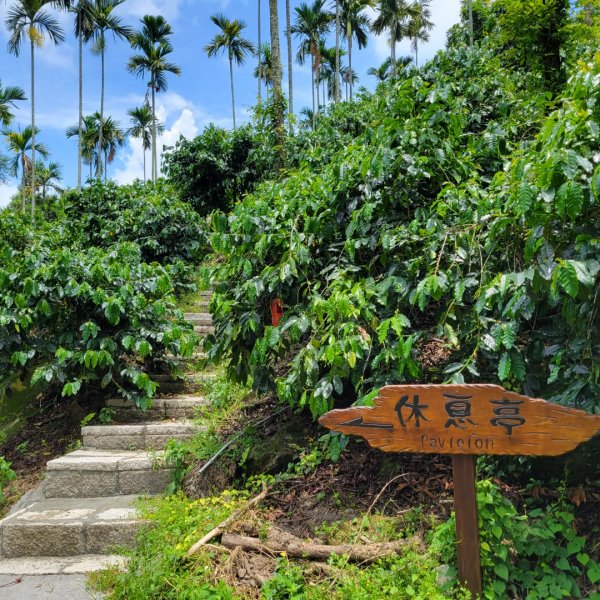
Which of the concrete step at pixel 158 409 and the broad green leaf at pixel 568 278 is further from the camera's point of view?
the concrete step at pixel 158 409

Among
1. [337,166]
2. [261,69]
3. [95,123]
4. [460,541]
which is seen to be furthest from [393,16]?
[460,541]

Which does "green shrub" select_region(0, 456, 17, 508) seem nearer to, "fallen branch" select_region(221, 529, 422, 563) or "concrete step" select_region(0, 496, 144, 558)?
"concrete step" select_region(0, 496, 144, 558)

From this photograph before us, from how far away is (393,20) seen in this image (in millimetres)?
22656

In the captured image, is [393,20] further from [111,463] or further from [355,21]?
[111,463]

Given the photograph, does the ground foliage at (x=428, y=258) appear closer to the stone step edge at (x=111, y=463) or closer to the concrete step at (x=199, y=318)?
the stone step edge at (x=111, y=463)

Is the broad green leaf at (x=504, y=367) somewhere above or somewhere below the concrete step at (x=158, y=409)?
above

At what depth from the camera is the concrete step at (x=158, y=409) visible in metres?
4.52

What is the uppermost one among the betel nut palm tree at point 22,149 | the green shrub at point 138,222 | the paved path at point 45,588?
the betel nut palm tree at point 22,149

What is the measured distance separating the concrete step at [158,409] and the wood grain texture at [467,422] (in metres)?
2.69

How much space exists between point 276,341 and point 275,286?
1.37 ft

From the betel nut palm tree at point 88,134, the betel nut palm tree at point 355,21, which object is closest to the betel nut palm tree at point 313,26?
the betel nut palm tree at point 355,21

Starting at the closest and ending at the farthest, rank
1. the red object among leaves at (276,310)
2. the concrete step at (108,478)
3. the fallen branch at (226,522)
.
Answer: the fallen branch at (226,522) → the red object among leaves at (276,310) → the concrete step at (108,478)

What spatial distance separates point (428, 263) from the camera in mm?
2566

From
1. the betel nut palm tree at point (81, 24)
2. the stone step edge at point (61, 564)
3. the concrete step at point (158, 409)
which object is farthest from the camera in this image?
the betel nut palm tree at point (81, 24)
